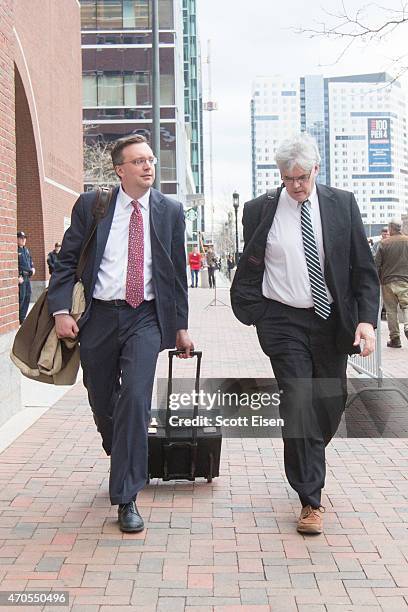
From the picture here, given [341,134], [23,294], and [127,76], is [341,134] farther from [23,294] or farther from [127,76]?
[23,294]

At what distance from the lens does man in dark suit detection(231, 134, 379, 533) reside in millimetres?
4375

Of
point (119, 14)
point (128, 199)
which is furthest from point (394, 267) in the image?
point (119, 14)

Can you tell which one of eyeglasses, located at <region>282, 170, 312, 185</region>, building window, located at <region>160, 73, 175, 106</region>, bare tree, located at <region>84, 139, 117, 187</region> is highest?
building window, located at <region>160, 73, 175, 106</region>

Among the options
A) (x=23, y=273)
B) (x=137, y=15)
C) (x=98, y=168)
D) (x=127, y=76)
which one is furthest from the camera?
(x=137, y=15)

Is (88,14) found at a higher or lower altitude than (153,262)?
higher

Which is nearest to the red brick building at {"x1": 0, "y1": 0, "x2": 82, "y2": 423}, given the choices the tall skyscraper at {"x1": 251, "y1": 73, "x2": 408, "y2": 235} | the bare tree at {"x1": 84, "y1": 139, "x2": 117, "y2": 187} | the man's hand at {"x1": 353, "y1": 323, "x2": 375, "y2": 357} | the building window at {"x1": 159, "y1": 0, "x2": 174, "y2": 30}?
the man's hand at {"x1": 353, "y1": 323, "x2": 375, "y2": 357}

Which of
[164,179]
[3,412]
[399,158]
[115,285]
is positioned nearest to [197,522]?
[115,285]

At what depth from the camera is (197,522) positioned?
14.8ft

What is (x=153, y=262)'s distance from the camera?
452 centimetres

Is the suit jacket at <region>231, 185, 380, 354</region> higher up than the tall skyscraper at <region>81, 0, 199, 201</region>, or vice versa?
the tall skyscraper at <region>81, 0, 199, 201</region>

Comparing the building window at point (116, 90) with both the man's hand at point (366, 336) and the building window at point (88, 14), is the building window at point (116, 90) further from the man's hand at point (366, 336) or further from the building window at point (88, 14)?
the man's hand at point (366, 336)

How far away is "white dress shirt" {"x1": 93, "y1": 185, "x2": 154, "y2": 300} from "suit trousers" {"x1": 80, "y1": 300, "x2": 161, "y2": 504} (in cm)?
7

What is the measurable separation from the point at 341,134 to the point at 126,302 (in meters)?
134

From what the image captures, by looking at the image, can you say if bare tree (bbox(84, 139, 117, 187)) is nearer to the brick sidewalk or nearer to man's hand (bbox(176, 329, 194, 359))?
the brick sidewalk
